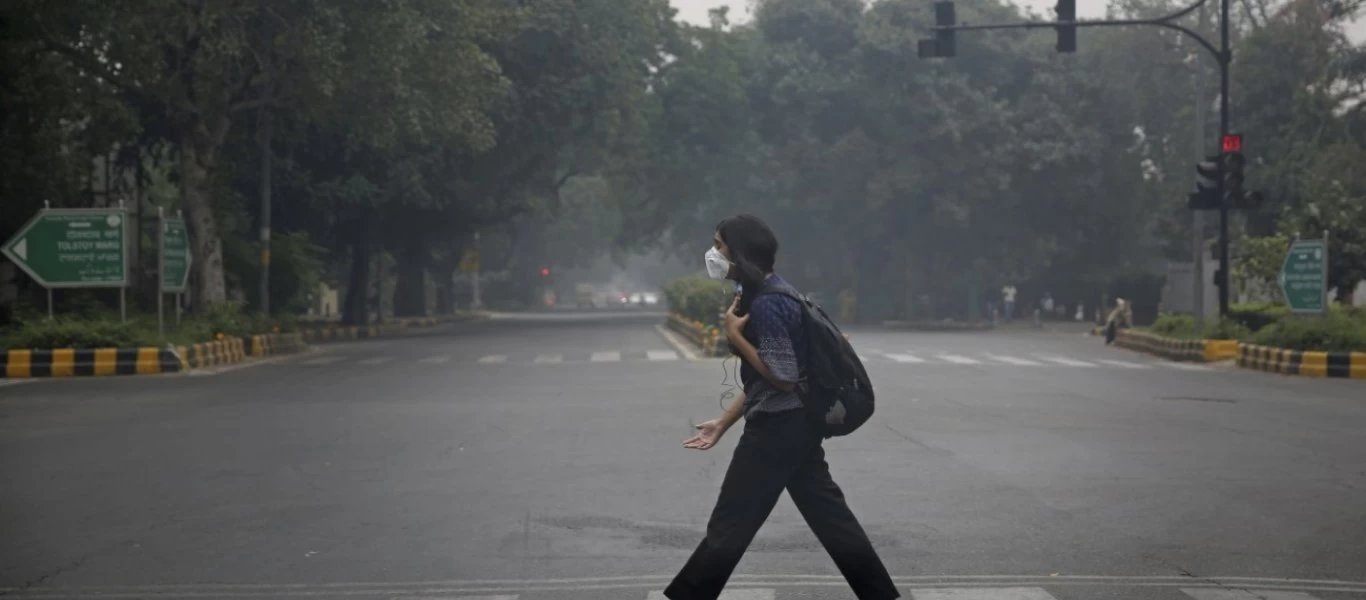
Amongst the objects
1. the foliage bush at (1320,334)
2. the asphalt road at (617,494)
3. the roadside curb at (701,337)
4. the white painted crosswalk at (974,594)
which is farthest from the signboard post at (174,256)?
the white painted crosswalk at (974,594)

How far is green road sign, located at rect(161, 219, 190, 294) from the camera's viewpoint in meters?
28.7

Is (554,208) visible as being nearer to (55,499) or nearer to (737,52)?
(737,52)

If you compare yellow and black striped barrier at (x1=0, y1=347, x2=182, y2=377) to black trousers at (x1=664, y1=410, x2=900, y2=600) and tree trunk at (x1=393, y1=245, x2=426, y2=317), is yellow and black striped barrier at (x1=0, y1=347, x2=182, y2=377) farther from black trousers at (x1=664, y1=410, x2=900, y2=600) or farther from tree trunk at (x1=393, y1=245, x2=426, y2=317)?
tree trunk at (x1=393, y1=245, x2=426, y2=317)

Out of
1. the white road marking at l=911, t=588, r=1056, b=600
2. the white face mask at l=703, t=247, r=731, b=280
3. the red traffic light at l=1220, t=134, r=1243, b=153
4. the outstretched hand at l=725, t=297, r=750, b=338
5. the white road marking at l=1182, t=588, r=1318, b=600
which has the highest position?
the red traffic light at l=1220, t=134, r=1243, b=153

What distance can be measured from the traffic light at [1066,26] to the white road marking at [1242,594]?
716 inches

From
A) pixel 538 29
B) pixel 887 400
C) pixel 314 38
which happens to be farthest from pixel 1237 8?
pixel 887 400

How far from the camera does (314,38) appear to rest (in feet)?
100

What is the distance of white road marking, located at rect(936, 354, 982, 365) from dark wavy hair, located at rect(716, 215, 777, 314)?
22.3m

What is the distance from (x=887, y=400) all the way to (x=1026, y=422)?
3089 mm

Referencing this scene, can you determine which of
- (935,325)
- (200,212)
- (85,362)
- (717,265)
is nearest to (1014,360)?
(85,362)

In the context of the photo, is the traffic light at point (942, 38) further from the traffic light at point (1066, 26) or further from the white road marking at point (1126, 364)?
the white road marking at point (1126, 364)

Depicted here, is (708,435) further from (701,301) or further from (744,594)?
(701,301)

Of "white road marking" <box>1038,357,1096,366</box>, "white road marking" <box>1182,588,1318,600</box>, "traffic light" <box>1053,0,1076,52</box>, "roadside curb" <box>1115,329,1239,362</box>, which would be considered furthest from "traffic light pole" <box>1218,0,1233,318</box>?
"white road marking" <box>1182,588,1318,600</box>

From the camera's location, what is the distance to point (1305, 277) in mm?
27703
